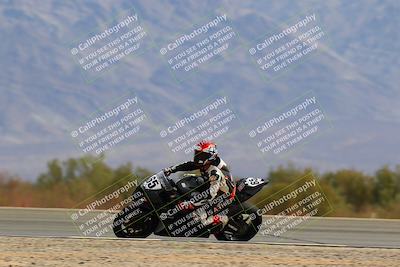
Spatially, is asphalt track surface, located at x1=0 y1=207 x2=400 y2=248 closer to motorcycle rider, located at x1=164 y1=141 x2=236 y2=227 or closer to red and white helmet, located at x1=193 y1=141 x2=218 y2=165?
motorcycle rider, located at x1=164 y1=141 x2=236 y2=227

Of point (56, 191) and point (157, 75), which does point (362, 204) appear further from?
point (157, 75)

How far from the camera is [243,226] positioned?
17.0m

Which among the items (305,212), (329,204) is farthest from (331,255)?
(329,204)

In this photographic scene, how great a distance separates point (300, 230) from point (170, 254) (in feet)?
19.5

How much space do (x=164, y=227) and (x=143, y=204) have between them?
59 cm

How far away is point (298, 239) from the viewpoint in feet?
59.8

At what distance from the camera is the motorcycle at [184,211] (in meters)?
16.3

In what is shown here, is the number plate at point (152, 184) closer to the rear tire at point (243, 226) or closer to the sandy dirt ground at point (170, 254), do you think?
the sandy dirt ground at point (170, 254)

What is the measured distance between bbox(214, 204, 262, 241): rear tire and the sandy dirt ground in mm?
765

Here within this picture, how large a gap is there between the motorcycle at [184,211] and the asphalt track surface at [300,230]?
27 centimetres

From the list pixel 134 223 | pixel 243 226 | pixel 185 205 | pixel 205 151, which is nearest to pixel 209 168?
pixel 205 151

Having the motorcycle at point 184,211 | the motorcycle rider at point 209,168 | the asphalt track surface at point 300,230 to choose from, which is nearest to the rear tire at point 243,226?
the motorcycle at point 184,211

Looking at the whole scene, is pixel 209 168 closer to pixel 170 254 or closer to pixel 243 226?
pixel 243 226

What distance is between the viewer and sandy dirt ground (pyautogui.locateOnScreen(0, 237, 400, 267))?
44.7ft
